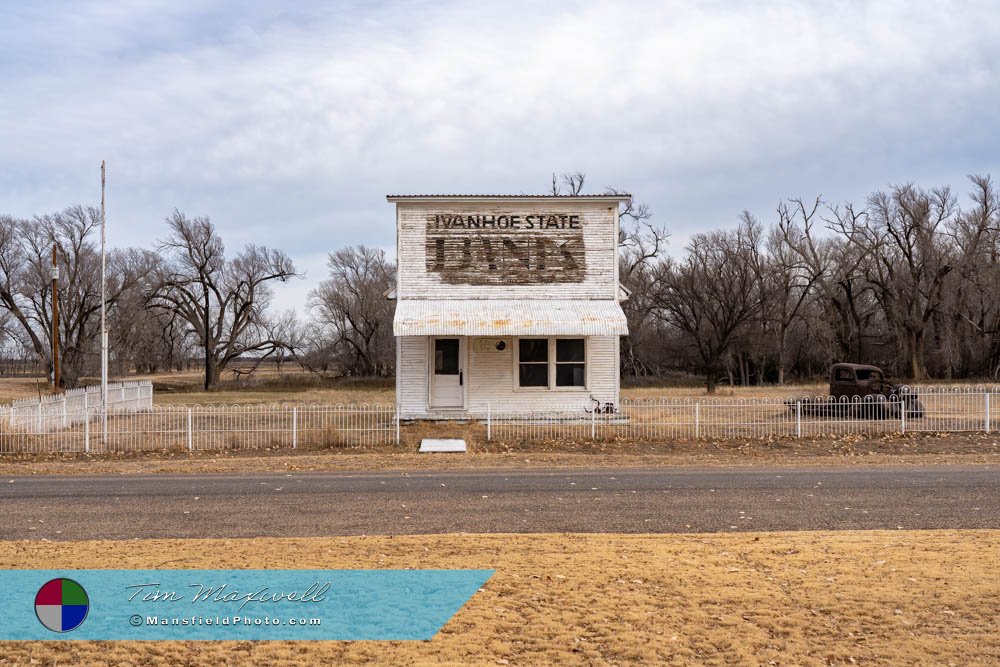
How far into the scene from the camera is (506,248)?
935 inches

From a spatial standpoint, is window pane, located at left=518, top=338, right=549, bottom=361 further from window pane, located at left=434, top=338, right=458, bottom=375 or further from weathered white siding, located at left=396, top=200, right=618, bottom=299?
window pane, located at left=434, top=338, right=458, bottom=375

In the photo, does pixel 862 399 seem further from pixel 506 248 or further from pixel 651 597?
pixel 651 597

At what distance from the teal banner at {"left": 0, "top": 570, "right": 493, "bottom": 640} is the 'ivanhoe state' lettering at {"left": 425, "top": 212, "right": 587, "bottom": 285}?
16.3 meters

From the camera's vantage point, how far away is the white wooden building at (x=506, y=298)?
75.2 feet

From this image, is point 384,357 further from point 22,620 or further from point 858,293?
point 22,620

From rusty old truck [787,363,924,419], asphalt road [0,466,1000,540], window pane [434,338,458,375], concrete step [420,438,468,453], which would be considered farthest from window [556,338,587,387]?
asphalt road [0,466,1000,540]

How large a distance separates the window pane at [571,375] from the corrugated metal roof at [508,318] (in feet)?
5.14

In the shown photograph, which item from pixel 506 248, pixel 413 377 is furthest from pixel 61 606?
pixel 506 248

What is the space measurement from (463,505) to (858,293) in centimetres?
5302

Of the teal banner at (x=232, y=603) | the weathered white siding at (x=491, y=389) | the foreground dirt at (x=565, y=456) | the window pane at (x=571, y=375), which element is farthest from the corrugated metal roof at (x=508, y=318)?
the teal banner at (x=232, y=603)

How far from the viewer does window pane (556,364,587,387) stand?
23.2 m

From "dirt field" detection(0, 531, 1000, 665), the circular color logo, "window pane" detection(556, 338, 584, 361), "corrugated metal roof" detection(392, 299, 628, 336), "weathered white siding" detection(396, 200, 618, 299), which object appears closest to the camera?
"dirt field" detection(0, 531, 1000, 665)

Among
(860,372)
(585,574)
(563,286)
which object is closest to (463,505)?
(585,574)

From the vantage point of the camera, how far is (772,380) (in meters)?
58.3
